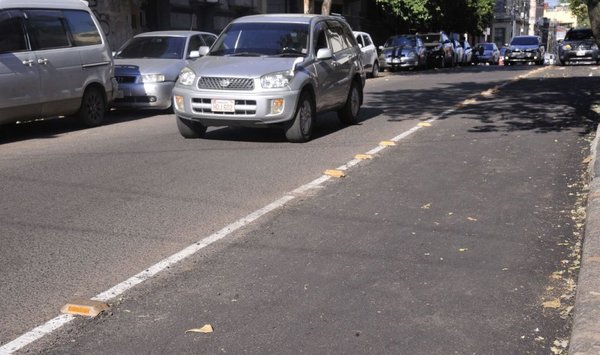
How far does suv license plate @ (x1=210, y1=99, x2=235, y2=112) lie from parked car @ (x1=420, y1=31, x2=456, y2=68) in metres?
27.3

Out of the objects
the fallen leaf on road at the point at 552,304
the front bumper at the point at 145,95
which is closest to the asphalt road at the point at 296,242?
the fallen leaf on road at the point at 552,304

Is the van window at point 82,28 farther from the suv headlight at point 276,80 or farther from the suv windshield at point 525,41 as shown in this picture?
the suv windshield at point 525,41

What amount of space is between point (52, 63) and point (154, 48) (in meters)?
4.13

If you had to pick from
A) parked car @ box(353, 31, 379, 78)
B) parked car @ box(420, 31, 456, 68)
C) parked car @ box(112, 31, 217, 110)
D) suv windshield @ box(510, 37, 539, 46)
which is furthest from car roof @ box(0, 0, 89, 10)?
suv windshield @ box(510, 37, 539, 46)

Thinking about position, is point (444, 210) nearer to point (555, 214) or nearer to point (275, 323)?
point (555, 214)

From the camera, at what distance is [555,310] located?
176 inches

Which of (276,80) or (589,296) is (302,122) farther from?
(589,296)

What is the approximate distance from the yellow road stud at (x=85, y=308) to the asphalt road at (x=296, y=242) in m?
0.08

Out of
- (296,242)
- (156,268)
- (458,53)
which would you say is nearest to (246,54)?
(296,242)

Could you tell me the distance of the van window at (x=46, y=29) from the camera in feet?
37.1

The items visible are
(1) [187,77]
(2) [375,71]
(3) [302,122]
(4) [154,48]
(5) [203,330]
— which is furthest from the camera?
(2) [375,71]

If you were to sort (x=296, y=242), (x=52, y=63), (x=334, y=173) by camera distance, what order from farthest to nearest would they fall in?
(x=52, y=63) → (x=334, y=173) → (x=296, y=242)

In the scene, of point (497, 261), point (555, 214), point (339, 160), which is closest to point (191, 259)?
point (497, 261)

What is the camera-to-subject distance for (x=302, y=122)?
1066 centimetres
